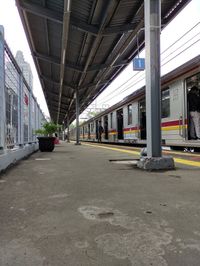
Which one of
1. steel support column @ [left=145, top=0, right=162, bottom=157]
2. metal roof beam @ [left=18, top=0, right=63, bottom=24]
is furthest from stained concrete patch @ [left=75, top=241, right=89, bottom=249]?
metal roof beam @ [left=18, top=0, right=63, bottom=24]

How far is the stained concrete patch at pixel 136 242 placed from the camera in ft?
5.40

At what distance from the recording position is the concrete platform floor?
1662 millimetres

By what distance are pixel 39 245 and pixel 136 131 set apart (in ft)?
36.9

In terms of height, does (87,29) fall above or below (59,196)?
above

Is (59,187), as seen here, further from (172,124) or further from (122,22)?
(122,22)

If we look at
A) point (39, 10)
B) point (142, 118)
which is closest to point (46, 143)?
point (142, 118)

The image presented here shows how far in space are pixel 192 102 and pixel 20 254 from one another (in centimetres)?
828

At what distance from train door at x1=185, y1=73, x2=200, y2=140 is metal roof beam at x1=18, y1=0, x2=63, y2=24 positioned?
5150 millimetres

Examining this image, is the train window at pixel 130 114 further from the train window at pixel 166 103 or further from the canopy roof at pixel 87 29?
the train window at pixel 166 103

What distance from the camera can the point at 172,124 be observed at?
350 inches

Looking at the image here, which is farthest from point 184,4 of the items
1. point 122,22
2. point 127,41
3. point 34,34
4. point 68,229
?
point 68,229

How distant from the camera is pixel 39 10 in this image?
922cm

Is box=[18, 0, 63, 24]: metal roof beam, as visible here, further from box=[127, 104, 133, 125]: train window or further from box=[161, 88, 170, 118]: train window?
box=[127, 104, 133, 125]: train window

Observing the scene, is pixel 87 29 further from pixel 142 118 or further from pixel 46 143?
pixel 46 143
